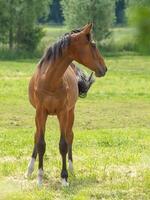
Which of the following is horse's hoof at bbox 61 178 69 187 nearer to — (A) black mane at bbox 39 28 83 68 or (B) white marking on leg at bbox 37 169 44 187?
(B) white marking on leg at bbox 37 169 44 187

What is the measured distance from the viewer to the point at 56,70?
7.11m

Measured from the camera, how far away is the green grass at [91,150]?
22.4 ft

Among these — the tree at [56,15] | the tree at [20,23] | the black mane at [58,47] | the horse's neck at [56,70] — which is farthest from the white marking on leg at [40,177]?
the tree at [56,15]

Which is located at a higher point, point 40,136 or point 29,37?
point 40,136

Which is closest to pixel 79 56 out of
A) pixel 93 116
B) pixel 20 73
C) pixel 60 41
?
pixel 60 41

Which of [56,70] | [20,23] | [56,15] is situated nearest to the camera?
[56,70]

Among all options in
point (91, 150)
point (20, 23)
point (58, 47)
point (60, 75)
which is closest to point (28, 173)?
point (60, 75)

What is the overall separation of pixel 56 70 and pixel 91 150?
278 centimetres

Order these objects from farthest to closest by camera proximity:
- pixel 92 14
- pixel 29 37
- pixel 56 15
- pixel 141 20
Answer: pixel 56 15 < pixel 29 37 < pixel 92 14 < pixel 141 20

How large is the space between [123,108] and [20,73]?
36.4 feet

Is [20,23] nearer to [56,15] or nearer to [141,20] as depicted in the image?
[56,15]

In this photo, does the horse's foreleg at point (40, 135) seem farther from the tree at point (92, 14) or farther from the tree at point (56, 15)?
the tree at point (56, 15)

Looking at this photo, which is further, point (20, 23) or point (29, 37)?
point (29, 37)

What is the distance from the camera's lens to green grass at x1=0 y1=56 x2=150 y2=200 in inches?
269
